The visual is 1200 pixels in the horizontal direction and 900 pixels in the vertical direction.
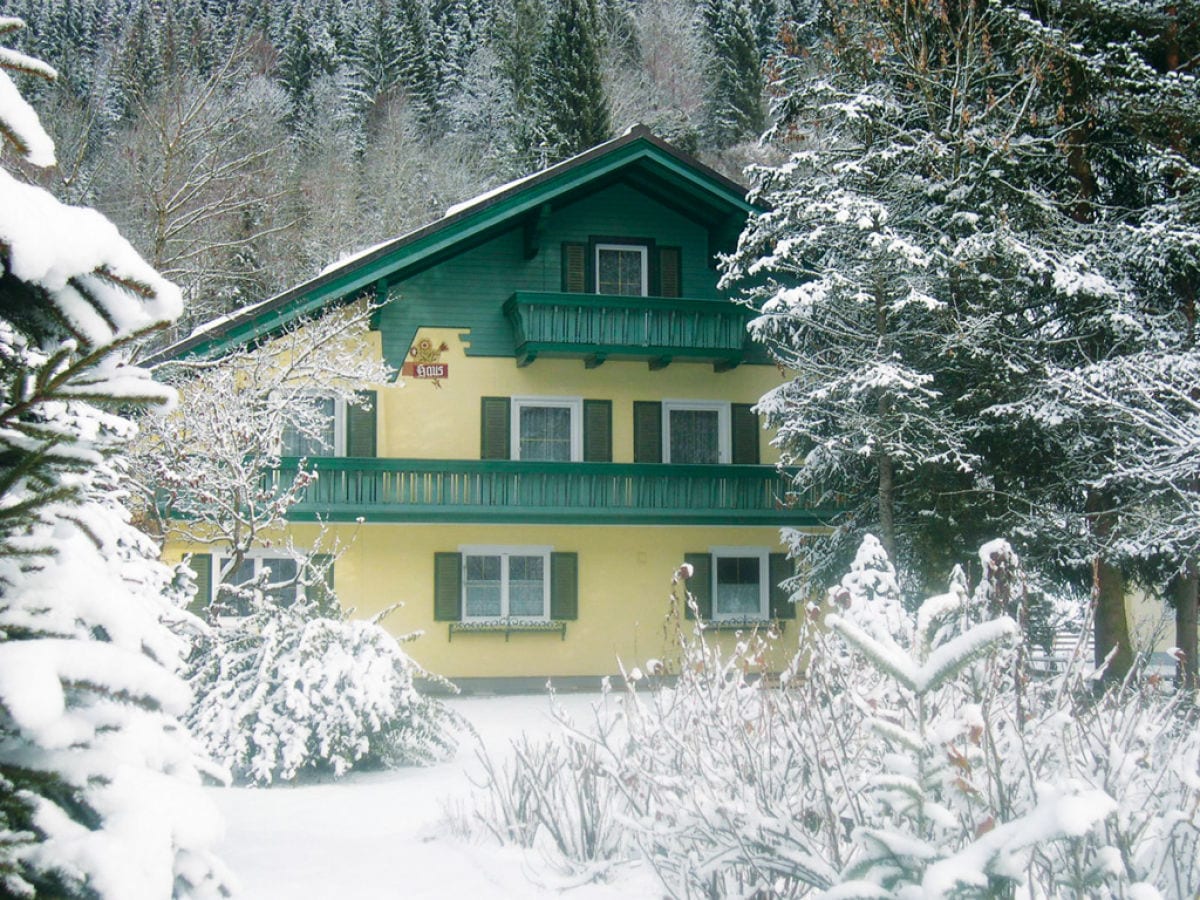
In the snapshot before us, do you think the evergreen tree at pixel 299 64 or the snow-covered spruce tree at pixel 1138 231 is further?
the evergreen tree at pixel 299 64

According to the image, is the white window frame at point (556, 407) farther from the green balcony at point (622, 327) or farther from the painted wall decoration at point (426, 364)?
the painted wall decoration at point (426, 364)

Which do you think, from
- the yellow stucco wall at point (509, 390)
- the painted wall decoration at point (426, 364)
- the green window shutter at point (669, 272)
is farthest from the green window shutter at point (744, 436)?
the painted wall decoration at point (426, 364)

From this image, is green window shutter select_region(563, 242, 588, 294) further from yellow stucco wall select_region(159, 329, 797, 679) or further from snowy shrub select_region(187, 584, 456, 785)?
snowy shrub select_region(187, 584, 456, 785)

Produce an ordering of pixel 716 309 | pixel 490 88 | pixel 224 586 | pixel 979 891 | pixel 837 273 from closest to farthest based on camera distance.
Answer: pixel 979 891 < pixel 224 586 < pixel 837 273 < pixel 716 309 < pixel 490 88

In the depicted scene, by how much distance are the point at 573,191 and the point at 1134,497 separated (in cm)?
1045

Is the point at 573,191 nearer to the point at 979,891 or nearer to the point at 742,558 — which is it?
the point at 742,558

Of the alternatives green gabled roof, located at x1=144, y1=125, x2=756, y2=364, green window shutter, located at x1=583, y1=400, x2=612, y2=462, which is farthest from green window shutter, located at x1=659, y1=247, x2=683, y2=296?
green window shutter, located at x1=583, y1=400, x2=612, y2=462

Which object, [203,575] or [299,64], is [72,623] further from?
[299,64]

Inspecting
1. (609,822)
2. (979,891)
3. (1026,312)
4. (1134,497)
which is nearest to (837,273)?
(1026,312)

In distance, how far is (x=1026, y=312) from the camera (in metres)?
17.4

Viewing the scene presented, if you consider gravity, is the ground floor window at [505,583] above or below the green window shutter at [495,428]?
below

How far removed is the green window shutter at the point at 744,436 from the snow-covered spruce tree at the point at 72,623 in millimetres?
18717

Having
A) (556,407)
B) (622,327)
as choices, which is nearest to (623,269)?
(622,327)

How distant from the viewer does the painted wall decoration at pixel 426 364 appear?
20.0m
